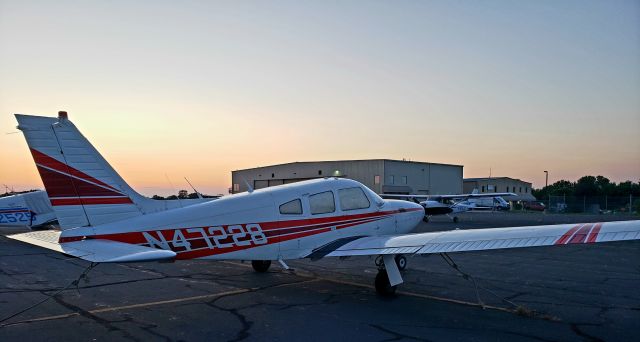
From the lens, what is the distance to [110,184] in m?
8.14

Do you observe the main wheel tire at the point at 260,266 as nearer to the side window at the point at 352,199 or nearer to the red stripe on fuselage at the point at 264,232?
the red stripe on fuselage at the point at 264,232

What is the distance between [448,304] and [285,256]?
3336 millimetres

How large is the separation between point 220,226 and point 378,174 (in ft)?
139

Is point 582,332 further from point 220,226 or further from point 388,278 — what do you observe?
point 220,226

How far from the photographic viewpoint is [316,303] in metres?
8.80

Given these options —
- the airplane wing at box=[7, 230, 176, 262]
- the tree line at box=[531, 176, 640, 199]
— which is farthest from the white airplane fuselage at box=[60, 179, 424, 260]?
the tree line at box=[531, 176, 640, 199]

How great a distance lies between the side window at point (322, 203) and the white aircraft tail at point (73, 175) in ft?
11.9

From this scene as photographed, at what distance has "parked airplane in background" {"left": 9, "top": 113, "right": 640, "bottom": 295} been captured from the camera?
747 centimetres

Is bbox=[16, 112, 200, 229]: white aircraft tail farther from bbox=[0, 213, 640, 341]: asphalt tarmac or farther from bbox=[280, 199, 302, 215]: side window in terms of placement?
bbox=[280, 199, 302, 215]: side window

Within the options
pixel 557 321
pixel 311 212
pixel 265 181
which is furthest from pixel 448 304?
pixel 265 181

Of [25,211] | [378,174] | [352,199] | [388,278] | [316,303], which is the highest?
[378,174]

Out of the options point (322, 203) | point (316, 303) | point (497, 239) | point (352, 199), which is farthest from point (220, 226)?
point (497, 239)

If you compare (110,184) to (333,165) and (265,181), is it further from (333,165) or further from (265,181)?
(265,181)

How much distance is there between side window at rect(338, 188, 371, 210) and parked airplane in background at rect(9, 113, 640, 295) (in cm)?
3
